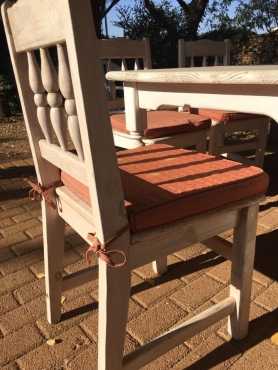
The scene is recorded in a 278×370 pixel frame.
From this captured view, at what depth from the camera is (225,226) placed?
1316 millimetres

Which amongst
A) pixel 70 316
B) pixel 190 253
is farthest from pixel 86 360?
pixel 190 253

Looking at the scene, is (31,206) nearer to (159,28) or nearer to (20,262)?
(20,262)

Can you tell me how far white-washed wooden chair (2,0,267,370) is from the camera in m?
0.90

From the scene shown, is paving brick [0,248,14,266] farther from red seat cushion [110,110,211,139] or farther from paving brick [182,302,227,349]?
paving brick [182,302,227,349]

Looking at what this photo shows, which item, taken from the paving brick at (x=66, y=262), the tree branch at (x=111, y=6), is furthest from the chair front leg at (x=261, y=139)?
the tree branch at (x=111, y=6)

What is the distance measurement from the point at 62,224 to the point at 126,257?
0.54m

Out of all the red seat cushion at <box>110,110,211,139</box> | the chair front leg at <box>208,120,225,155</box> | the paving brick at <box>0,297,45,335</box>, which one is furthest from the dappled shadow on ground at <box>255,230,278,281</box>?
the paving brick at <box>0,297,45,335</box>

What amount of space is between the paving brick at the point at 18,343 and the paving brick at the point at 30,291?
0.20 metres

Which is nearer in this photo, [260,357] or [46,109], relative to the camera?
[46,109]

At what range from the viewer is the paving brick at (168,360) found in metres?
1.43

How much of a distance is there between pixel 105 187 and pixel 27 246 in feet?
4.92

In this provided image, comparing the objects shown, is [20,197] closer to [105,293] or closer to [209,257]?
[209,257]

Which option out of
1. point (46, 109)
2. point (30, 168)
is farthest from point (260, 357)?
point (30, 168)

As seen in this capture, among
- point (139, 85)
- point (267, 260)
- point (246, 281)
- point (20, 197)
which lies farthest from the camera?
point (20, 197)
